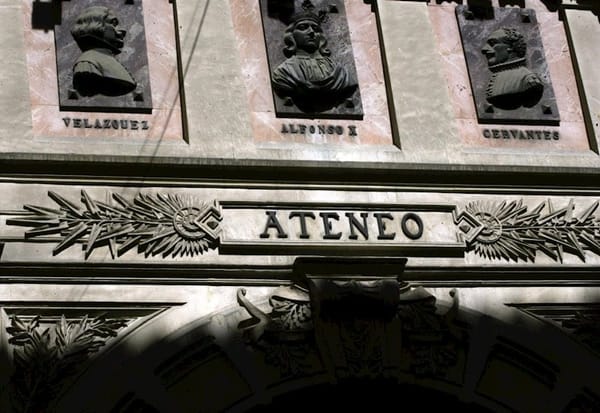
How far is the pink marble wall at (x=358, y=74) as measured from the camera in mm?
16516

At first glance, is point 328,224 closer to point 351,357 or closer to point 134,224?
point 351,357

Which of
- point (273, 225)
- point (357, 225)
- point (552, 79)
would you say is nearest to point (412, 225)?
point (357, 225)

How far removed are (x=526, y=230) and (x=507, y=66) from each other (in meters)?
2.09

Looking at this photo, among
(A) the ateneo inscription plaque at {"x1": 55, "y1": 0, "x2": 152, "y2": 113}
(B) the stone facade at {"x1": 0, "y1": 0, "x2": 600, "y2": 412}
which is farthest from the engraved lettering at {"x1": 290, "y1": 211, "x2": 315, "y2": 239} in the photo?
(A) the ateneo inscription plaque at {"x1": 55, "y1": 0, "x2": 152, "y2": 113}

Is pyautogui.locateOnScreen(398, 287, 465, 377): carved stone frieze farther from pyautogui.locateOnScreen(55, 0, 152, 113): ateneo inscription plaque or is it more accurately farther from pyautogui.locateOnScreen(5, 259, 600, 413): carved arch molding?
pyautogui.locateOnScreen(55, 0, 152, 113): ateneo inscription plaque

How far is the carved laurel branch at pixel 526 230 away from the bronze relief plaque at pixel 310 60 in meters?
1.72

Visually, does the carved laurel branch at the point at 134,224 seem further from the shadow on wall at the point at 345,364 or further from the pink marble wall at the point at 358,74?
the pink marble wall at the point at 358,74

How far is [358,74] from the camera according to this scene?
17.0 m

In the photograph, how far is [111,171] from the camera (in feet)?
51.2

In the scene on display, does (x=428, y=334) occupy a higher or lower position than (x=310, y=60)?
lower

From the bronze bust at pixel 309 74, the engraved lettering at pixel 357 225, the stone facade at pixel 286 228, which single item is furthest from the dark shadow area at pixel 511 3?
the engraved lettering at pixel 357 225

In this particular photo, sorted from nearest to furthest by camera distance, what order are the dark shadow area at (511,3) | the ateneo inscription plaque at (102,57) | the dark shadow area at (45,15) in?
the ateneo inscription plaque at (102,57) → the dark shadow area at (45,15) → the dark shadow area at (511,3)

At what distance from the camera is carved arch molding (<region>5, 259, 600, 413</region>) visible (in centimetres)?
1484

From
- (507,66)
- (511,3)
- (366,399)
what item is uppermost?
(511,3)
